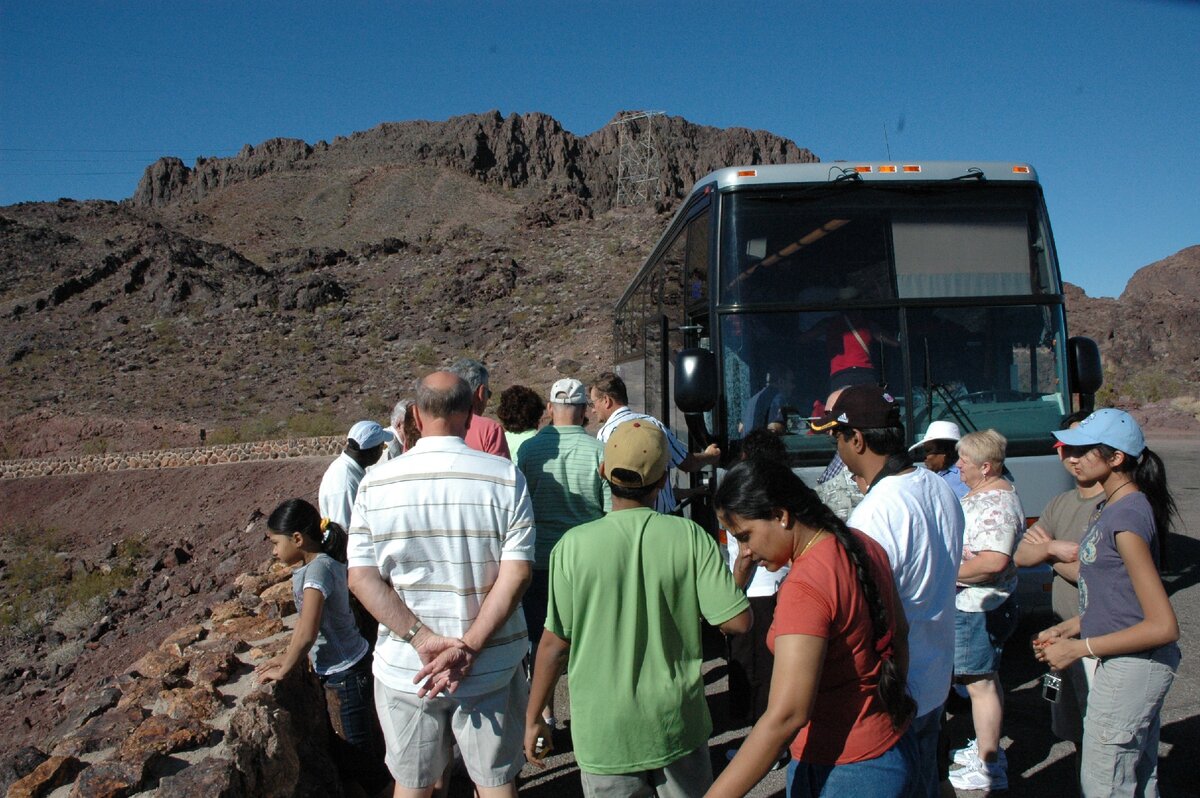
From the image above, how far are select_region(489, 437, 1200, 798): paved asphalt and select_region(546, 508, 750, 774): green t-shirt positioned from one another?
121 cm

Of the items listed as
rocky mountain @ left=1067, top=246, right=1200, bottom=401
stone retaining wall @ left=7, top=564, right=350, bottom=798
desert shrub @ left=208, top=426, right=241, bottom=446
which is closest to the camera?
stone retaining wall @ left=7, top=564, right=350, bottom=798

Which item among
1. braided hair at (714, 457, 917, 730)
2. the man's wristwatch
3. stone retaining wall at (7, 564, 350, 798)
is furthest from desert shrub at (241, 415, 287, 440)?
braided hair at (714, 457, 917, 730)

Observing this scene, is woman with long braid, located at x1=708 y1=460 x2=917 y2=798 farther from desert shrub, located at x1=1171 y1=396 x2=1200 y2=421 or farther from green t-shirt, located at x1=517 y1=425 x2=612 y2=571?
desert shrub, located at x1=1171 y1=396 x2=1200 y2=421

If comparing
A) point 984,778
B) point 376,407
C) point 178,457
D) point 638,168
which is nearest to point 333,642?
point 984,778

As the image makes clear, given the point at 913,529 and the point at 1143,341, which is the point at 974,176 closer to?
the point at 913,529

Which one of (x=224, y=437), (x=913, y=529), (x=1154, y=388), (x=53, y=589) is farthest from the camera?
(x=1154, y=388)

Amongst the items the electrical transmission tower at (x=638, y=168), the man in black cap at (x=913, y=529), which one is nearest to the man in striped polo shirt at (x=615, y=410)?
the man in black cap at (x=913, y=529)

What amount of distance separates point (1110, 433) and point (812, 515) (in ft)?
4.63

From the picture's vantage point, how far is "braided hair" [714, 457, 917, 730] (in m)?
2.22

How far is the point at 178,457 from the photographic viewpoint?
22062mm

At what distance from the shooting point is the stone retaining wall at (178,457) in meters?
22.0

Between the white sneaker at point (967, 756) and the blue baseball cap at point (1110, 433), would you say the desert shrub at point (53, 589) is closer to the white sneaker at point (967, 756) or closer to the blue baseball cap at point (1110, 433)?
the white sneaker at point (967, 756)

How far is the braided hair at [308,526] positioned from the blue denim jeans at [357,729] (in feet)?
1.71

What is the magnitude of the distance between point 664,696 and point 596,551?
0.47 meters
